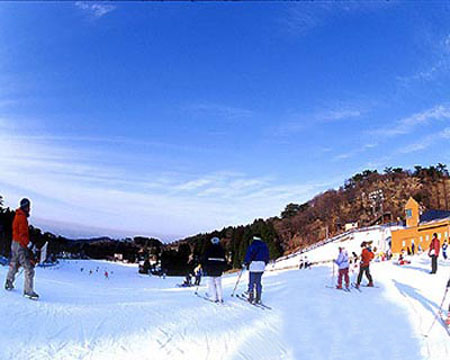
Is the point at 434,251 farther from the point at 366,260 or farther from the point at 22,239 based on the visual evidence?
the point at 22,239

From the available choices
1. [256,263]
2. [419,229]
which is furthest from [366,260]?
[419,229]

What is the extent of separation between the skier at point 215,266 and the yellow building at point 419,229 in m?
34.0

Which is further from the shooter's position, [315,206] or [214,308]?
[315,206]

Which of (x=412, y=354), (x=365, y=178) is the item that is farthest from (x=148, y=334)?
(x=365, y=178)

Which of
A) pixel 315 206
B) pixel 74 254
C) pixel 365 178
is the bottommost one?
pixel 74 254

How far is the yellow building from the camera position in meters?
38.9

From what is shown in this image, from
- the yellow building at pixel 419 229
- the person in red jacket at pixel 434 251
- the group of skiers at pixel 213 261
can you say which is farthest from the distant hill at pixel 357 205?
the group of skiers at pixel 213 261

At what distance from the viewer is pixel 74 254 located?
152m

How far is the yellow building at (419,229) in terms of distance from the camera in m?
38.9

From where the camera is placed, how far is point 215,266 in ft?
32.1

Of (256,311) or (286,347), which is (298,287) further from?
(286,347)

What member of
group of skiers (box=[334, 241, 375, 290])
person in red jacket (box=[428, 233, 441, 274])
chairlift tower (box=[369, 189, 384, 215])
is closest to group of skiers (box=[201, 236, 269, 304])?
group of skiers (box=[334, 241, 375, 290])

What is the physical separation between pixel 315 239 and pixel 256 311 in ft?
328

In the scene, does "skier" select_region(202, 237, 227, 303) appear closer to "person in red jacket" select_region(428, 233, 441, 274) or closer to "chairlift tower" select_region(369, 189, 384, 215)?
"person in red jacket" select_region(428, 233, 441, 274)
